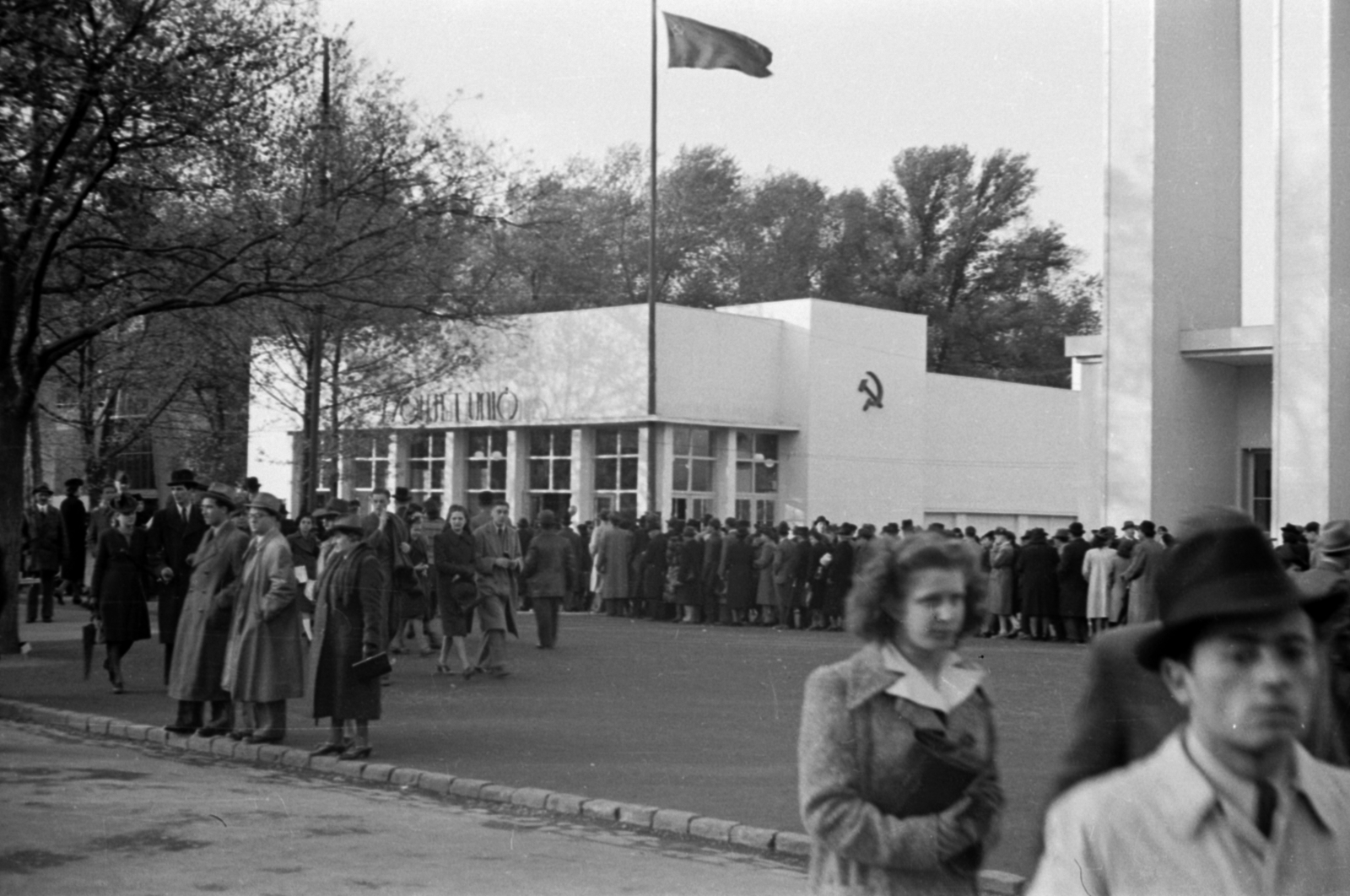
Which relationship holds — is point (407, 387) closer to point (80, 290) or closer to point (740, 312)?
point (740, 312)

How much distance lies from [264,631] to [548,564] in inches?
352

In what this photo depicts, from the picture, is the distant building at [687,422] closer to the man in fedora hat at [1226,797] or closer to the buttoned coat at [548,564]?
the buttoned coat at [548,564]

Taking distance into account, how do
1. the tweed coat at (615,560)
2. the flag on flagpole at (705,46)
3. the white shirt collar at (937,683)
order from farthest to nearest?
the flag on flagpole at (705,46) → the tweed coat at (615,560) → the white shirt collar at (937,683)

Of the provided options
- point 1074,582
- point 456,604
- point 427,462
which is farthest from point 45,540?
point 427,462

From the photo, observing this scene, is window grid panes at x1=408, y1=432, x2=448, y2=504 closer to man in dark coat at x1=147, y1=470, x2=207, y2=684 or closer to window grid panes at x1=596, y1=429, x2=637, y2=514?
window grid panes at x1=596, y1=429, x2=637, y2=514

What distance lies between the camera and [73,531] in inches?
1022

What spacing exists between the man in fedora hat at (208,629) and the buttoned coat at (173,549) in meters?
3.07

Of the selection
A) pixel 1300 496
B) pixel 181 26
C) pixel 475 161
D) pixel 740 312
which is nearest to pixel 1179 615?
pixel 181 26

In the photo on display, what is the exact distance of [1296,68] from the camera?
26141 mm

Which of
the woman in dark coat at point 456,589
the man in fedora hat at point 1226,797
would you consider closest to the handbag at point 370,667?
the woman in dark coat at point 456,589

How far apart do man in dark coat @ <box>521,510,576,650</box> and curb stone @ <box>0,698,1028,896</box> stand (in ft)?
25.0

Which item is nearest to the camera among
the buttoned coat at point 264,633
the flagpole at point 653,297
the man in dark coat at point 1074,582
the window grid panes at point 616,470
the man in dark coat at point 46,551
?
the buttoned coat at point 264,633

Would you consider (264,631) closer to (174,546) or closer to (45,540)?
(174,546)

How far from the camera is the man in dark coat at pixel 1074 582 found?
2680 cm
